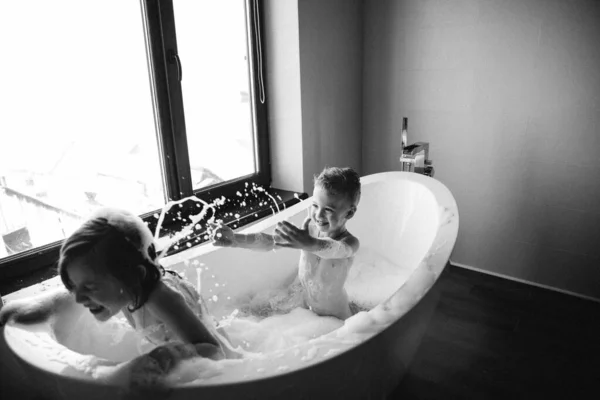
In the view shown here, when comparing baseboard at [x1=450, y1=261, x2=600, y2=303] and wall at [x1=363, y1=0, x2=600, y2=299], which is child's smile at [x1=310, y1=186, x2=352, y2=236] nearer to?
wall at [x1=363, y1=0, x2=600, y2=299]

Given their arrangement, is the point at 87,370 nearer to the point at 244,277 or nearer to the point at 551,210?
the point at 244,277

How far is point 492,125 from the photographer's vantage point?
2.05 meters

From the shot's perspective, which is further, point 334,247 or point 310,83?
point 310,83

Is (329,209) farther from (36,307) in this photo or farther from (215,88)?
(215,88)

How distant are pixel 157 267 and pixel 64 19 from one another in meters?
1.04

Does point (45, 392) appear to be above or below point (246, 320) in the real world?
above

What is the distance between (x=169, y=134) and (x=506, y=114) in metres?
1.61

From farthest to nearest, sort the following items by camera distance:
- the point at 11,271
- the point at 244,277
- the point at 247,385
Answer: the point at 244,277, the point at 11,271, the point at 247,385

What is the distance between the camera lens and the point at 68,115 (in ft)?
4.67

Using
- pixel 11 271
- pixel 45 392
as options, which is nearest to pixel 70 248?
pixel 45 392

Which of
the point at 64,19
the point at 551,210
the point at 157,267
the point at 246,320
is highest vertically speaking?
the point at 64,19

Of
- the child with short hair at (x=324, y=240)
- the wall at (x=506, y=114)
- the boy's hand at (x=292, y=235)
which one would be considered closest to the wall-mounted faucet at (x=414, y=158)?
the wall at (x=506, y=114)

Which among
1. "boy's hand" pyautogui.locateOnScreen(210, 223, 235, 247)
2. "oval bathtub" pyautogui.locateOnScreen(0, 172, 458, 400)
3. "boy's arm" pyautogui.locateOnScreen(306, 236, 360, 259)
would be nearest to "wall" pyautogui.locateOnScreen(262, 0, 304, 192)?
"oval bathtub" pyautogui.locateOnScreen(0, 172, 458, 400)

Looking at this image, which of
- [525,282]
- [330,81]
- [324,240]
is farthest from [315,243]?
[525,282]
